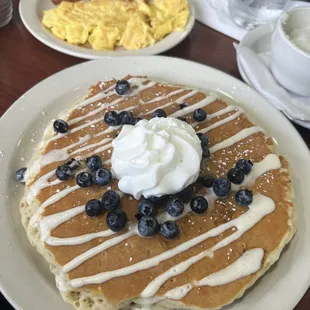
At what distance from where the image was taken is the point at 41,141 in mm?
1520

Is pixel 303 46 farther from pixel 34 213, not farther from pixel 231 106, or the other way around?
pixel 34 213

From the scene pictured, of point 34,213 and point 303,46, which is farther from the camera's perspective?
point 303,46

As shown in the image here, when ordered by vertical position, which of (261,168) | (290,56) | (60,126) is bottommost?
(60,126)

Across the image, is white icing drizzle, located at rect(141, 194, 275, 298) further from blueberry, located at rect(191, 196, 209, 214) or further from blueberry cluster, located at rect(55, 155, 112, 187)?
blueberry cluster, located at rect(55, 155, 112, 187)

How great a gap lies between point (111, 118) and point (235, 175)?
44 cm

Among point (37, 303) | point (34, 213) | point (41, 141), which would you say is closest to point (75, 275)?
point (37, 303)

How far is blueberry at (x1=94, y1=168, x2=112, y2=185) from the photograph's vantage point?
1.32 metres

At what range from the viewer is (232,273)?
1222 millimetres

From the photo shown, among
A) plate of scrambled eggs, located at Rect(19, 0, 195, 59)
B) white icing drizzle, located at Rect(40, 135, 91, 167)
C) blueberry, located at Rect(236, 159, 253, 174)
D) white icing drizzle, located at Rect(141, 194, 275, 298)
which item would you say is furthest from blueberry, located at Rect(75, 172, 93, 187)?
plate of scrambled eggs, located at Rect(19, 0, 195, 59)

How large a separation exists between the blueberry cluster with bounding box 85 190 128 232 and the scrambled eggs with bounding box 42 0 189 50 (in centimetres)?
86

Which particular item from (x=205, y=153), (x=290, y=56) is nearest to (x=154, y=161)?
(x=205, y=153)

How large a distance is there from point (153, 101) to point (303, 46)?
2.01 ft

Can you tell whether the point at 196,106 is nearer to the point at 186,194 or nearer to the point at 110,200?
the point at 186,194

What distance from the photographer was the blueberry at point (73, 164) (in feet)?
4.52
